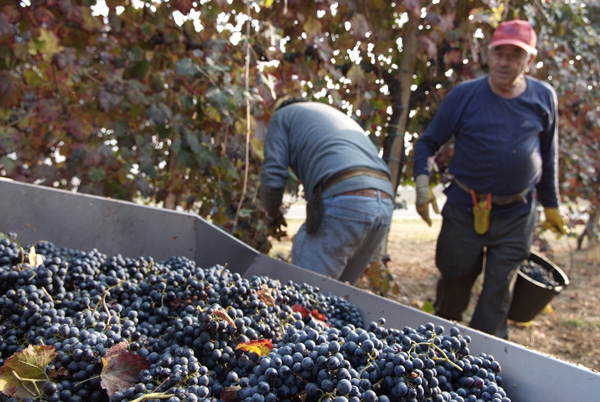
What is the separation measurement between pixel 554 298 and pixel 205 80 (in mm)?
3918

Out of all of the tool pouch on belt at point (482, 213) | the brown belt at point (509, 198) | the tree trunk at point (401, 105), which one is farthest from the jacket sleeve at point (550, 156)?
the tree trunk at point (401, 105)

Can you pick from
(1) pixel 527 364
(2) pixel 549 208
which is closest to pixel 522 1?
(2) pixel 549 208

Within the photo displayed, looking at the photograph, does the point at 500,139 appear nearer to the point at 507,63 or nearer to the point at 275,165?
the point at 507,63

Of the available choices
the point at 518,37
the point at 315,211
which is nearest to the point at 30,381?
the point at 315,211

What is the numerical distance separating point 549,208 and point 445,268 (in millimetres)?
672

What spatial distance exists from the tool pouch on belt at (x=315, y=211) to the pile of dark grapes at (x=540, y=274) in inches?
81.6

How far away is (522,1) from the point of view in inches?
139

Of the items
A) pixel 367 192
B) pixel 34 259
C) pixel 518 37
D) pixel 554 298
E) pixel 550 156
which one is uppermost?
pixel 518 37

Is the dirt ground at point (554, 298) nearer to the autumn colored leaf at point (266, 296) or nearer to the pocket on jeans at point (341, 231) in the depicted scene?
the pocket on jeans at point (341, 231)

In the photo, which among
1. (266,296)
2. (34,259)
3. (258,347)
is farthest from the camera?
(34,259)

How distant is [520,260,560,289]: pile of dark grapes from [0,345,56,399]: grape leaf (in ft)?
11.2

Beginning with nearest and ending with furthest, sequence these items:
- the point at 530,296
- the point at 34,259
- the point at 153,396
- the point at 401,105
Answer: the point at 153,396 → the point at 34,259 → the point at 530,296 → the point at 401,105

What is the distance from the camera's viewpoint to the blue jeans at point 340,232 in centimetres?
218

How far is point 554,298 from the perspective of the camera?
4633 mm
